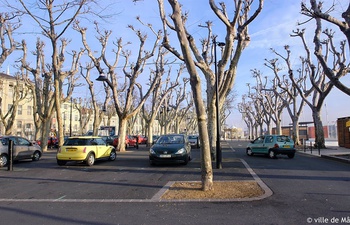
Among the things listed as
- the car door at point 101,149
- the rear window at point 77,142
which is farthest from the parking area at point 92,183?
the car door at point 101,149

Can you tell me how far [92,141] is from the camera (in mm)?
15203

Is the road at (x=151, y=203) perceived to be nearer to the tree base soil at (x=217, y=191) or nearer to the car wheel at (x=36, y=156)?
the tree base soil at (x=217, y=191)

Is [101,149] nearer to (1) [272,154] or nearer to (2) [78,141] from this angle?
(2) [78,141]

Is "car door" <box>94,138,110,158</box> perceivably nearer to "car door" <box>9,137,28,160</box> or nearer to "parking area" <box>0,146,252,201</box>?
Answer: "parking area" <box>0,146,252,201</box>

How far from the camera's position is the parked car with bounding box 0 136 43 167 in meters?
14.6

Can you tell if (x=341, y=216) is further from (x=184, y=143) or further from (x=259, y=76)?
(x=259, y=76)

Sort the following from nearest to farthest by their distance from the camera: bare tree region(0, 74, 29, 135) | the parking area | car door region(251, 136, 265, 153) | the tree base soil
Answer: the tree base soil < the parking area < car door region(251, 136, 265, 153) < bare tree region(0, 74, 29, 135)

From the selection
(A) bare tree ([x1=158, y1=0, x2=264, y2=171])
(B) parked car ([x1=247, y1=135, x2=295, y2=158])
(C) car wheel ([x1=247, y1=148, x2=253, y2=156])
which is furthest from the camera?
(C) car wheel ([x1=247, y1=148, x2=253, y2=156])

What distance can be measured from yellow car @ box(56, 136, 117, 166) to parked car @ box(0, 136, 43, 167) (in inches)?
101

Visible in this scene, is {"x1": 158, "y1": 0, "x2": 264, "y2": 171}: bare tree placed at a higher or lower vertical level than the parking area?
higher

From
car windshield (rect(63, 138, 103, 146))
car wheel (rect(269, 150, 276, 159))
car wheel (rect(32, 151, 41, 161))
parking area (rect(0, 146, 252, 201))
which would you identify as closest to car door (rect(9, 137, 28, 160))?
car wheel (rect(32, 151, 41, 161))

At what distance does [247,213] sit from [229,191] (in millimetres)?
1927

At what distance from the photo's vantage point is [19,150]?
1630cm

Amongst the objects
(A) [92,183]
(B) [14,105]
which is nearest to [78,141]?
(A) [92,183]
